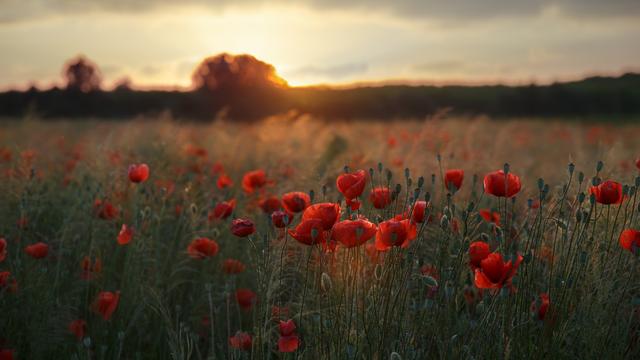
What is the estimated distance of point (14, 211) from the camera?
351 cm

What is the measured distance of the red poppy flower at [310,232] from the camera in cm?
164

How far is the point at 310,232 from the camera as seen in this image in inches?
65.5

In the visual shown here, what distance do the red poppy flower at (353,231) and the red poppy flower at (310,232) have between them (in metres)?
0.06

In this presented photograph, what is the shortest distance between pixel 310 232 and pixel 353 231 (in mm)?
131

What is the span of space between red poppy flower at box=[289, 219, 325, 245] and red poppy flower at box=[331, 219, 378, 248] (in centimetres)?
6

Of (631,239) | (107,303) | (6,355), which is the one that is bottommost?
(6,355)

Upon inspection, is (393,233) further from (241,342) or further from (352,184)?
(241,342)

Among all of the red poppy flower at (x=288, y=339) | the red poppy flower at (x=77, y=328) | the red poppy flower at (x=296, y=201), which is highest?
the red poppy flower at (x=296, y=201)

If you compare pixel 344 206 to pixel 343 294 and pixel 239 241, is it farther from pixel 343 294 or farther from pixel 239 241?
pixel 239 241

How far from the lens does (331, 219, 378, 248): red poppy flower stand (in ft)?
5.21

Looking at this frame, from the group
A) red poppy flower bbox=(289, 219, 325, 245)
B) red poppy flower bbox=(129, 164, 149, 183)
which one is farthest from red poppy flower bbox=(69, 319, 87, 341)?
red poppy flower bbox=(289, 219, 325, 245)

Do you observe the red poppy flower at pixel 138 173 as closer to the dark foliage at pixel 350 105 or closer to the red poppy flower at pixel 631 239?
the red poppy flower at pixel 631 239

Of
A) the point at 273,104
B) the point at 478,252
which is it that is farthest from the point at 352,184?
the point at 273,104

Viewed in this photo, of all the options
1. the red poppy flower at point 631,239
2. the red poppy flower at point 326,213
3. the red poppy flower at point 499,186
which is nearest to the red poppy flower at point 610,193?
the red poppy flower at point 631,239
